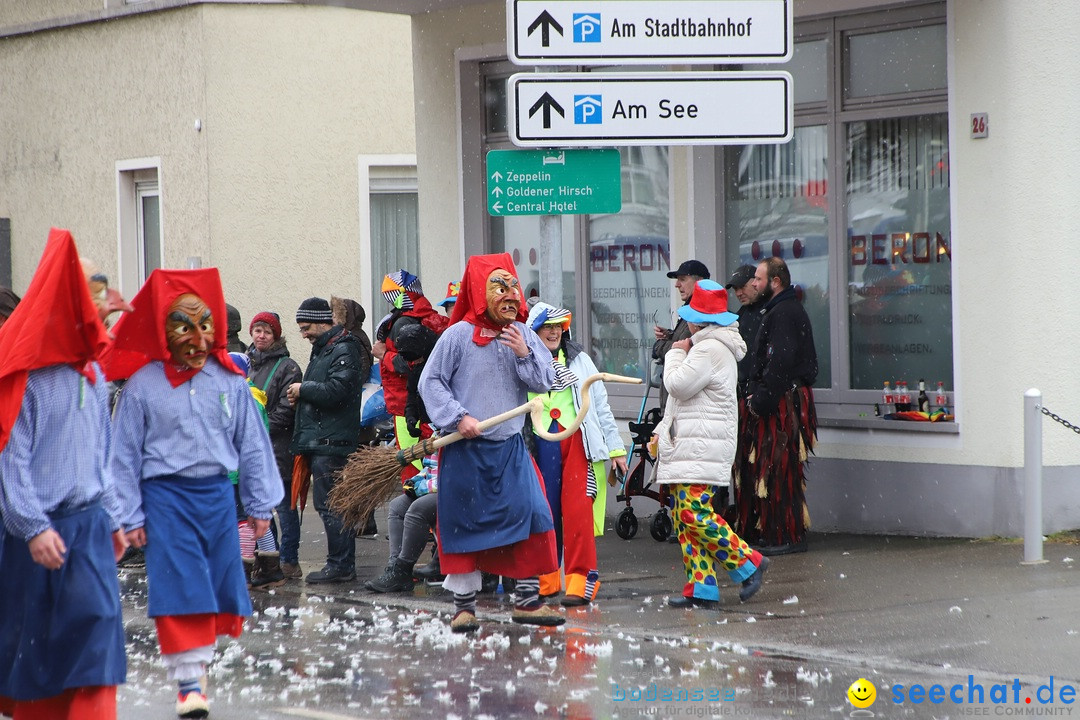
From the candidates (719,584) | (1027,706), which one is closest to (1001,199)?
(719,584)

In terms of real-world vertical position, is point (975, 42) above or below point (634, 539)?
above

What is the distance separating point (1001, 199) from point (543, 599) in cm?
411

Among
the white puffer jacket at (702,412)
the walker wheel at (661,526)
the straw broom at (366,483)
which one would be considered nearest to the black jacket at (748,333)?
the walker wheel at (661,526)

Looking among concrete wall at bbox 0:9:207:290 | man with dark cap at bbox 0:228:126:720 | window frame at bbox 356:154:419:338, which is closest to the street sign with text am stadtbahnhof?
man with dark cap at bbox 0:228:126:720

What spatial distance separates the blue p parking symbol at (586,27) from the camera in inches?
337

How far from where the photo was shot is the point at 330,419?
10.3 meters

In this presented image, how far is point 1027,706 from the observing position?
615cm

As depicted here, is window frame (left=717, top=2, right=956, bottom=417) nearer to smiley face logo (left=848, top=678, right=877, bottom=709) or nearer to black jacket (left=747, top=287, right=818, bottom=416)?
black jacket (left=747, top=287, right=818, bottom=416)

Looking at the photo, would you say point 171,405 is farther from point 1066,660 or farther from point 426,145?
point 426,145

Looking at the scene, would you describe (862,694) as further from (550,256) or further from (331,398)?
(331,398)

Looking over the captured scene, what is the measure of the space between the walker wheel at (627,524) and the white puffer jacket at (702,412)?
264 cm

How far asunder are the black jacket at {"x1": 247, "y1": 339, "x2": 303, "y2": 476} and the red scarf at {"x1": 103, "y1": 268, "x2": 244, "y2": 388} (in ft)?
12.6

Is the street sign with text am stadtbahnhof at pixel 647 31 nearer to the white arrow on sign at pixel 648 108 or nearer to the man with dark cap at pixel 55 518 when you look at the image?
the white arrow on sign at pixel 648 108

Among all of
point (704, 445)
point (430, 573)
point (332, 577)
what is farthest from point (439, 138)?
point (704, 445)
